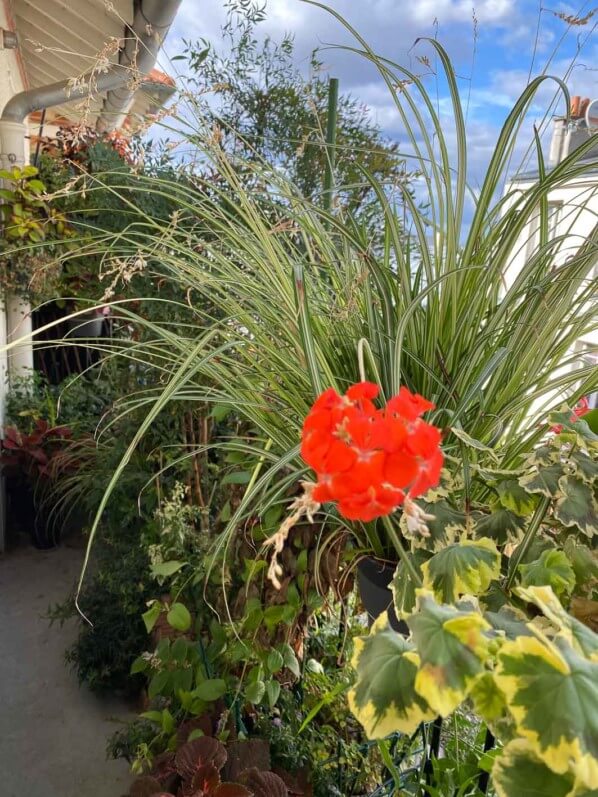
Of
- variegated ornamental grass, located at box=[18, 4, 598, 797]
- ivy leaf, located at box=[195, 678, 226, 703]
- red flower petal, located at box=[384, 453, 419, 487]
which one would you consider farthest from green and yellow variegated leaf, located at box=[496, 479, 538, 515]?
ivy leaf, located at box=[195, 678, 226, 703]

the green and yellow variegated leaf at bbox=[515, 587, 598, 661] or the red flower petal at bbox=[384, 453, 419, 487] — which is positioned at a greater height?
the red flower petal at bbox=[384, 453, 419, 487]

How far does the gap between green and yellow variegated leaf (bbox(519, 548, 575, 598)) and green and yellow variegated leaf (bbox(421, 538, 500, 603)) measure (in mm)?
35

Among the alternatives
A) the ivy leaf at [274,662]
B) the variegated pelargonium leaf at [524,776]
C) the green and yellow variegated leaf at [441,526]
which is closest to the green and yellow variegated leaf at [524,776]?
the variegated pelargonium leaf at [524,776]

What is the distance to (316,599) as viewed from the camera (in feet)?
3.29

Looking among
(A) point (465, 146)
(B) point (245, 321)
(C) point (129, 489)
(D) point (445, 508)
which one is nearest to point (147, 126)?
(B) point (245, 321)

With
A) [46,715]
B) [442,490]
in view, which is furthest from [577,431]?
[46,715]

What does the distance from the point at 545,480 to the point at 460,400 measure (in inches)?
7.5

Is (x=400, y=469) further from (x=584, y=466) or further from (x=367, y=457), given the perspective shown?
(x=584, y=466)

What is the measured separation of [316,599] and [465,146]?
29.4 inches

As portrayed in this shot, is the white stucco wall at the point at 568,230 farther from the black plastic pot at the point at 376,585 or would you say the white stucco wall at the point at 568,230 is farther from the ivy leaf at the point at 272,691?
the ivy leaf at the point at 272,691

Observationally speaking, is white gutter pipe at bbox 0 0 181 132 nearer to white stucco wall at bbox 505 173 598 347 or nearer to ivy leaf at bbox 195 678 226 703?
white stucco wall at bbox 505 173 598 347

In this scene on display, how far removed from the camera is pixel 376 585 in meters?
0.77

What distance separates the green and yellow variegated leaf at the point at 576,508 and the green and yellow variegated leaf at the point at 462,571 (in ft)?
0.32

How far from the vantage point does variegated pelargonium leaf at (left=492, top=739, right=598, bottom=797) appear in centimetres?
35
